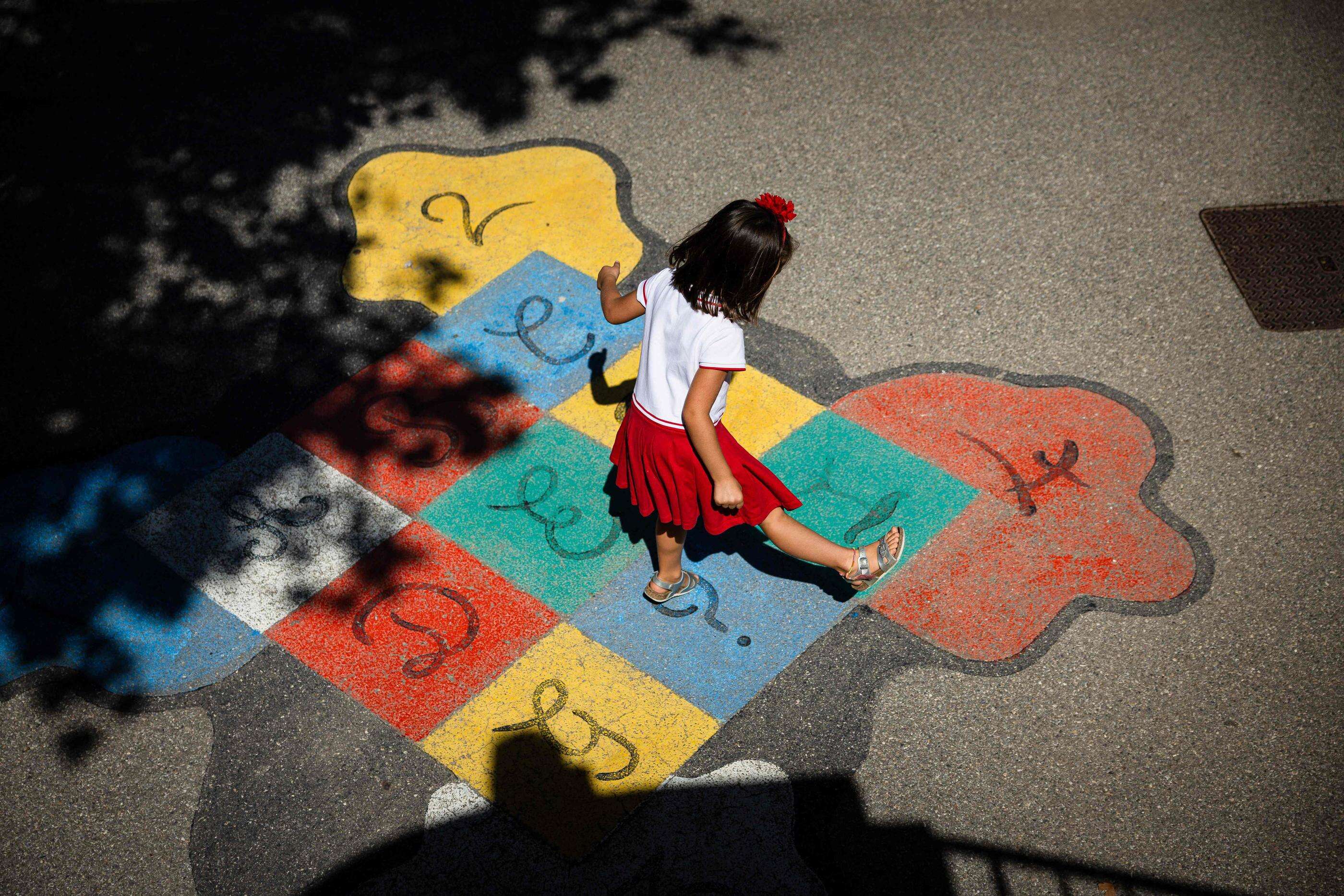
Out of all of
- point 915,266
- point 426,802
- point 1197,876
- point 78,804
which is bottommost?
point 78,804

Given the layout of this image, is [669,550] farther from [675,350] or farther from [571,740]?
[675,350]

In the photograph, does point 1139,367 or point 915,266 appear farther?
point 915,266

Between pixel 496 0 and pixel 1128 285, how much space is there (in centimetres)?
483

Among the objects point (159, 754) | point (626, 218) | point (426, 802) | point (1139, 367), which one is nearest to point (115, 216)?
point (626, 218)

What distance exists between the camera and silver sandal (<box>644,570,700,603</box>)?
12.6ft

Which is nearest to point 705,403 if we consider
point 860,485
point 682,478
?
point 682,478

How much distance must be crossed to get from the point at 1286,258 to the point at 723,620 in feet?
12.7

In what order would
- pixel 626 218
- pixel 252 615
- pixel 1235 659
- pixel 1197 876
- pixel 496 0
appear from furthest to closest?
pixel 496 0 < pixel 626 218 < pixel 252 615 < pixel 1235 659 < pixel 1197 876

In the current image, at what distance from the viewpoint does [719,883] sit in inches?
125

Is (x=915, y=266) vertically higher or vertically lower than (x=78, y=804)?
higher

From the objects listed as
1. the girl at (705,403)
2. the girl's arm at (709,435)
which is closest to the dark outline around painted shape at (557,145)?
the girl at (705,403)

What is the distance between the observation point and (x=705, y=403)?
297cm

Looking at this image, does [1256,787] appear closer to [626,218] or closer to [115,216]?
[626,218]

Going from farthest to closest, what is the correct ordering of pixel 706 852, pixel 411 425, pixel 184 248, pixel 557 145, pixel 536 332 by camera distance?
pixel 557 145
pixel 184 248
pixel 536 332
pixel 411 425
pixel 706 852
